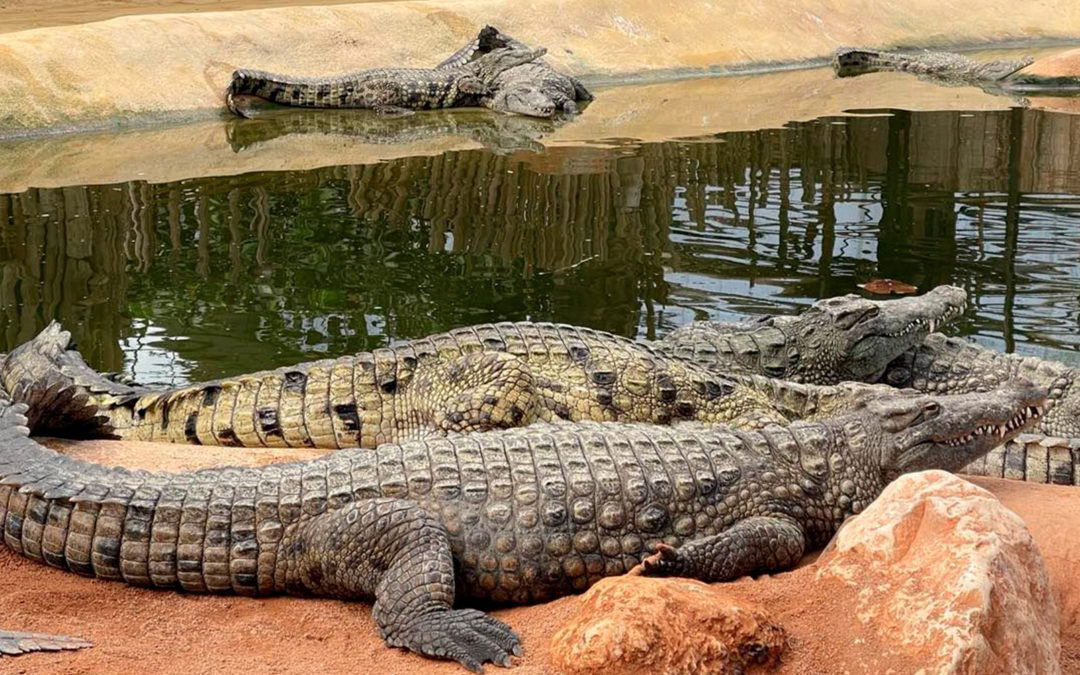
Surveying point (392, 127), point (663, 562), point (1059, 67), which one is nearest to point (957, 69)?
point (1059, 67)

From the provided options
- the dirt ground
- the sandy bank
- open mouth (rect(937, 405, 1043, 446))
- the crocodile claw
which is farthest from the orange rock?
the crocodile claw

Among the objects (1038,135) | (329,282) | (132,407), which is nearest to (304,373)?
(132,407)

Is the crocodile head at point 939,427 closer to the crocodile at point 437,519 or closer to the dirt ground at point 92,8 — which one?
the crocodile at point 437,519

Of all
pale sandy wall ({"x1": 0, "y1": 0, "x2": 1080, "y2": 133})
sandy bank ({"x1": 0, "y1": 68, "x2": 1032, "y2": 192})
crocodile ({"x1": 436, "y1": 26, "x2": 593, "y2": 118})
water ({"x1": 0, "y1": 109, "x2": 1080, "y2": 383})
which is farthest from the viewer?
crocodile ({"x1": 436, "y1": 26, "x2": 593, "y2": 118})

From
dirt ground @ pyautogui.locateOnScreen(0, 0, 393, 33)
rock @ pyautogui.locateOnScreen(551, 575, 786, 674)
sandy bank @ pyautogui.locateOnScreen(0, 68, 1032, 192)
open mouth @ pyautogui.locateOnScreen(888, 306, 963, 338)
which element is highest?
dirt ground @ pyautogui.locateOnScreen(0, 0, 393, 33)

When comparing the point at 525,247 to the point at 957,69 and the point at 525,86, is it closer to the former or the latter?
the point at 525,86

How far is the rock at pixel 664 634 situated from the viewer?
10.6 ft

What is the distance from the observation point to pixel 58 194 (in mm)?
10703

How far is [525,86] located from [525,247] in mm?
7191

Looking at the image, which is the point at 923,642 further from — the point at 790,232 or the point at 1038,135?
the point at 1038,135

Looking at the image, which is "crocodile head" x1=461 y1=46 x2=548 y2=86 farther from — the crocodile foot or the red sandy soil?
the crocodile foot

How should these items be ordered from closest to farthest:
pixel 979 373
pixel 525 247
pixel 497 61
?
pixel 979 373, pixel 525 247, pixel 497 61

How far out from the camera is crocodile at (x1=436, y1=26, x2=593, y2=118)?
15.8m

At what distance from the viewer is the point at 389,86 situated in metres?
16.0
